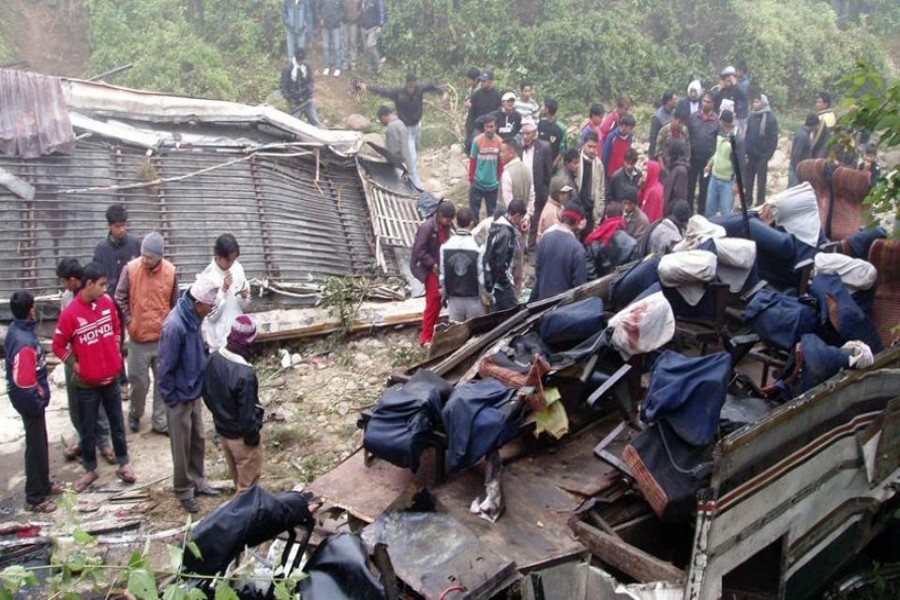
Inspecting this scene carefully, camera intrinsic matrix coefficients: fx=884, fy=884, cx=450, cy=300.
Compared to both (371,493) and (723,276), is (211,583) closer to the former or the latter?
(371,493)

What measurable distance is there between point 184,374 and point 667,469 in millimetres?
3348

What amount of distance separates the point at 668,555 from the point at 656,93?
1225 centimetres

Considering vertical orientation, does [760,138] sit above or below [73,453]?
above

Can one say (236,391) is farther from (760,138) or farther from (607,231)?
(760,138)

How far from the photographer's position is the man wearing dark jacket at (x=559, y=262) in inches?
291

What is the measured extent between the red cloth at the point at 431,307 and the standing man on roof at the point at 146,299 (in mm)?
2292

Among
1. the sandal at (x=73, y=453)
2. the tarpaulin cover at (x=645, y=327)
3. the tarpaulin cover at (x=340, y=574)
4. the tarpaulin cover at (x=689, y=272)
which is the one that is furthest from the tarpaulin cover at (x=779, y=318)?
the sandal at (x=73, y=453)

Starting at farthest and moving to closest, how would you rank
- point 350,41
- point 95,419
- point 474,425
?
1. point 350,41
2. point 95,419
3. point 474,425

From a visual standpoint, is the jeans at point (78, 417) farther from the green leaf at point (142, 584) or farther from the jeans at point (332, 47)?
the jeans at point (332, 47)

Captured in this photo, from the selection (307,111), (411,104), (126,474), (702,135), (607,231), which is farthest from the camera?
(307,111)

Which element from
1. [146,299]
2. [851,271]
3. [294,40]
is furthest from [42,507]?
[294,40]

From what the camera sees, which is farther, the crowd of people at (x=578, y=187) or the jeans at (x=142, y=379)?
the crowd of people at (x=578, y=187)

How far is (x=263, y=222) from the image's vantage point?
30.5 ft

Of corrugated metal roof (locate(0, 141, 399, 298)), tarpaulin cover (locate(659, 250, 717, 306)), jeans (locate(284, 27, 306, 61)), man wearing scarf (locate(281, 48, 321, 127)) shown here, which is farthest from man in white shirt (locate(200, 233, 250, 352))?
jeans (locate(284, 27, 306, 61))
